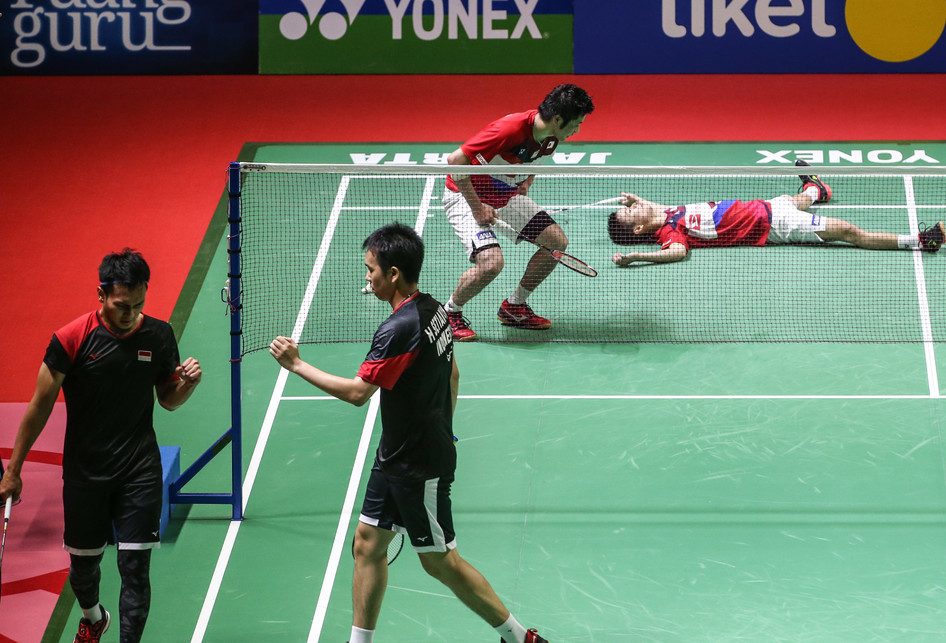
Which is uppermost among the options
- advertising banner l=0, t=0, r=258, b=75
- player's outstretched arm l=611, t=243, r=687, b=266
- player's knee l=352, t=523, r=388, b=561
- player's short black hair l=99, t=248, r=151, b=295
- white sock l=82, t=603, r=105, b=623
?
advertising banner l=0, t=0, r=258, b=75

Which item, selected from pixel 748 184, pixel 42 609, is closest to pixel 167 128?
pixel 748 184

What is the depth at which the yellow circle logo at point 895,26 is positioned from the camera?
14.5 metres

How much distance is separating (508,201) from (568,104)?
42.2 inches

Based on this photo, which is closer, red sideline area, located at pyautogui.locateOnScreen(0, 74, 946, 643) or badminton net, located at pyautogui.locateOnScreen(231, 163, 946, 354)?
badminton net, located at pyautogui.locateOnScreen(231, 163, 946, 354)

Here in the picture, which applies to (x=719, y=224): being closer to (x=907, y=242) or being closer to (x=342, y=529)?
(x=907, y=242)

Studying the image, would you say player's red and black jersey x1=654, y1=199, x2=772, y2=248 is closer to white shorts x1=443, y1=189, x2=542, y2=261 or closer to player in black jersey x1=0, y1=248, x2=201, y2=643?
white shorts x1=443, y1=189, x2=542, y2=261

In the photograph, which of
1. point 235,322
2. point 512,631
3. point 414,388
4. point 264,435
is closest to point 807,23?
point 264,435

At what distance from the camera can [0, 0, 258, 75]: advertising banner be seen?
14.8 metres

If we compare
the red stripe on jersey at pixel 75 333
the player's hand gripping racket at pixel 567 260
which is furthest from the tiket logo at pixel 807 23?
the red stripe on jersey at pixel 75 333

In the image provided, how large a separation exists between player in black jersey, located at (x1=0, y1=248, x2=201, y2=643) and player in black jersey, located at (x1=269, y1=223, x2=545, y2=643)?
0.67 metres

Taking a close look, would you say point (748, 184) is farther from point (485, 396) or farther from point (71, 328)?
point (71, 328)

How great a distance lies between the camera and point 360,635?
19.2 ft

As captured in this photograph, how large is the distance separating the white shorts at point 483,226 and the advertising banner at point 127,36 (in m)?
6.52

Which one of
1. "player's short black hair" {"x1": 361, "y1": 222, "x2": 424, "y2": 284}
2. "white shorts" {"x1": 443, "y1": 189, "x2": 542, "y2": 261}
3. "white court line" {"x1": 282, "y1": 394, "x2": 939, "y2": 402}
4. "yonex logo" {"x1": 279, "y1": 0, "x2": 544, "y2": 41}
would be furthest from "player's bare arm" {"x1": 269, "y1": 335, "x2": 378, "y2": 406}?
"yonex logo" {"x1": 279, "y1": 0, "x2": 544, "y2": 41}
